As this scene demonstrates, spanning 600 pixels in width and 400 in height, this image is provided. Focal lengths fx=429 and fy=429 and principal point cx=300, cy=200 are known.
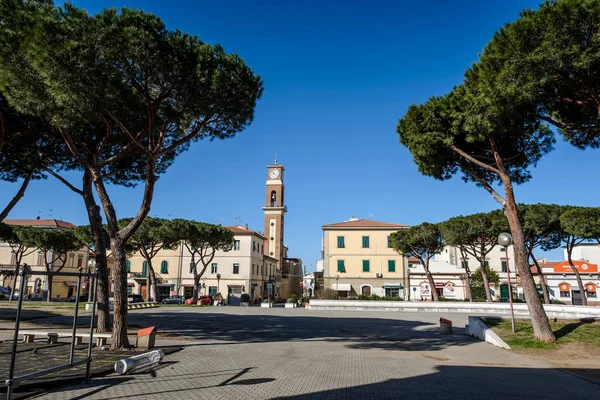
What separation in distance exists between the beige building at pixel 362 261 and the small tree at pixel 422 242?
18.2ft

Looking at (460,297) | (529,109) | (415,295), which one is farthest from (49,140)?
(460,297)

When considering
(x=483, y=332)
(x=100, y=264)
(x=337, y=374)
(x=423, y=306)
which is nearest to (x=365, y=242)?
(x=423, y=306)

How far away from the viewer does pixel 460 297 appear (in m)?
45.7

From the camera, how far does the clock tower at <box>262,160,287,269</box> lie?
2405 inches

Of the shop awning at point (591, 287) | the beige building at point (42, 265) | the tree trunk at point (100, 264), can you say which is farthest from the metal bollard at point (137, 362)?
Answer: the shop awning at point (591, 287)

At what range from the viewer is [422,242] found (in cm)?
3859

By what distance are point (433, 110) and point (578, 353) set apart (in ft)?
28.6

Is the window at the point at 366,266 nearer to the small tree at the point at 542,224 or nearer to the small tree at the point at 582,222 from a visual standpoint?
the small tree at the point at 542,224

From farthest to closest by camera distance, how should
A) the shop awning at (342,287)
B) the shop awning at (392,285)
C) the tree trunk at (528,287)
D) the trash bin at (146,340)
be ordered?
1. the shop awning at (342,287)
2. the shop awning at (392,285)
3. the tree trunk at (528,287)
4. the trash bin at (146,340)

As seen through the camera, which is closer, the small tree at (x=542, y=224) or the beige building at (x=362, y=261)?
the small tree at (x=542, y=224)

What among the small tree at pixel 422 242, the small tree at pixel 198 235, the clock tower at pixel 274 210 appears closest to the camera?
the small tree at pixel 198 235

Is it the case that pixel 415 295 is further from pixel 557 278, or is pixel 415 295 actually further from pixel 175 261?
pixel 175 261

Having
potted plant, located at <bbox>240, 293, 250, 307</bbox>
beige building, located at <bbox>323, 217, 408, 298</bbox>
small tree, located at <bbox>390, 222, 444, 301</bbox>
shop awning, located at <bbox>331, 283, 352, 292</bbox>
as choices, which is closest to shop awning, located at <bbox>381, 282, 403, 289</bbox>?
beige building, located at <bbox>323, 217, 408, 298</bbox>

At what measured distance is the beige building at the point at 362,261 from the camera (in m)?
45.4
